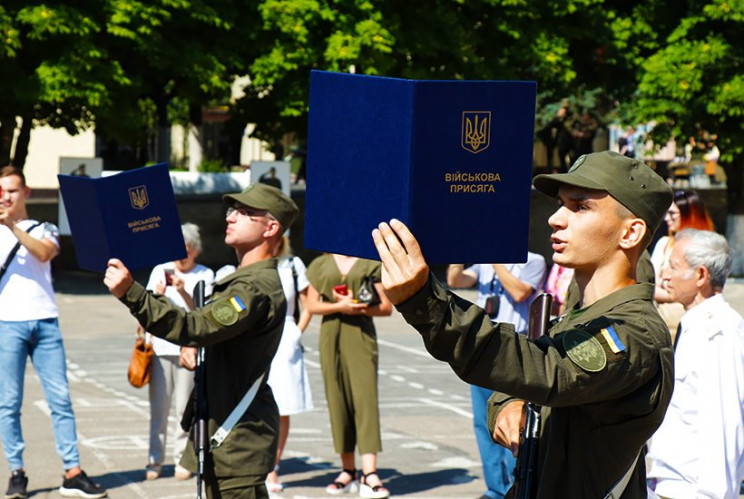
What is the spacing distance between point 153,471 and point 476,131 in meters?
6.79

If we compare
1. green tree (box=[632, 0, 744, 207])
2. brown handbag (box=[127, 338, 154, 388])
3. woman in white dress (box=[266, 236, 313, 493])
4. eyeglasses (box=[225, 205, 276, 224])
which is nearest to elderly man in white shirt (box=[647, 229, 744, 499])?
eyeglasses (box=[225, 205, 276, 224])

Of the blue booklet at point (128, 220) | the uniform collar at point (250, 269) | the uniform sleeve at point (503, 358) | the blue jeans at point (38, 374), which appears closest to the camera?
the uniform sleeve at point (503, 358)

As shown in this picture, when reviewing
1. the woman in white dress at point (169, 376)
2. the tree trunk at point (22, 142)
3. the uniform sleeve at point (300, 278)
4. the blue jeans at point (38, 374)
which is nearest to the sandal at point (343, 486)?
the woman in white dress at point (169, 376)

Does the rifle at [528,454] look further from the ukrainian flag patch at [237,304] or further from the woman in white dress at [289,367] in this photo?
the woman in white dress at [289,367]

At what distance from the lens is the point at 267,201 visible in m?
6.33

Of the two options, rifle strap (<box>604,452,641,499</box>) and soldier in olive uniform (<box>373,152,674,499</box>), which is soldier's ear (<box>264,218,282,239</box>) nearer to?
soldier in olive uniform (<box>373,152,674,499</box>)

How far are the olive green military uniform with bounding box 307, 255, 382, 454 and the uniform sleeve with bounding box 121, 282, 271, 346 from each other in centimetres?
340

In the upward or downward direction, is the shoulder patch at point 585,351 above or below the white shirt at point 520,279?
above

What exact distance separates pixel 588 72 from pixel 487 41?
3.67m

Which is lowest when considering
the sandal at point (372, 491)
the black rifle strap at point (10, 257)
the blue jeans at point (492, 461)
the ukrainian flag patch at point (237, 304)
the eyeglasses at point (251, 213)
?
the sandal at point (372, 491)

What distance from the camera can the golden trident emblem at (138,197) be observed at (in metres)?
5.89

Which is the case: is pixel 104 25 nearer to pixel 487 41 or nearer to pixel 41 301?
pixel 487 41

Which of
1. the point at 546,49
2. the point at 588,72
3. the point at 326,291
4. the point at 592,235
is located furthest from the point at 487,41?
the point at 592,235

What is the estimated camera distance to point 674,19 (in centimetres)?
2872
